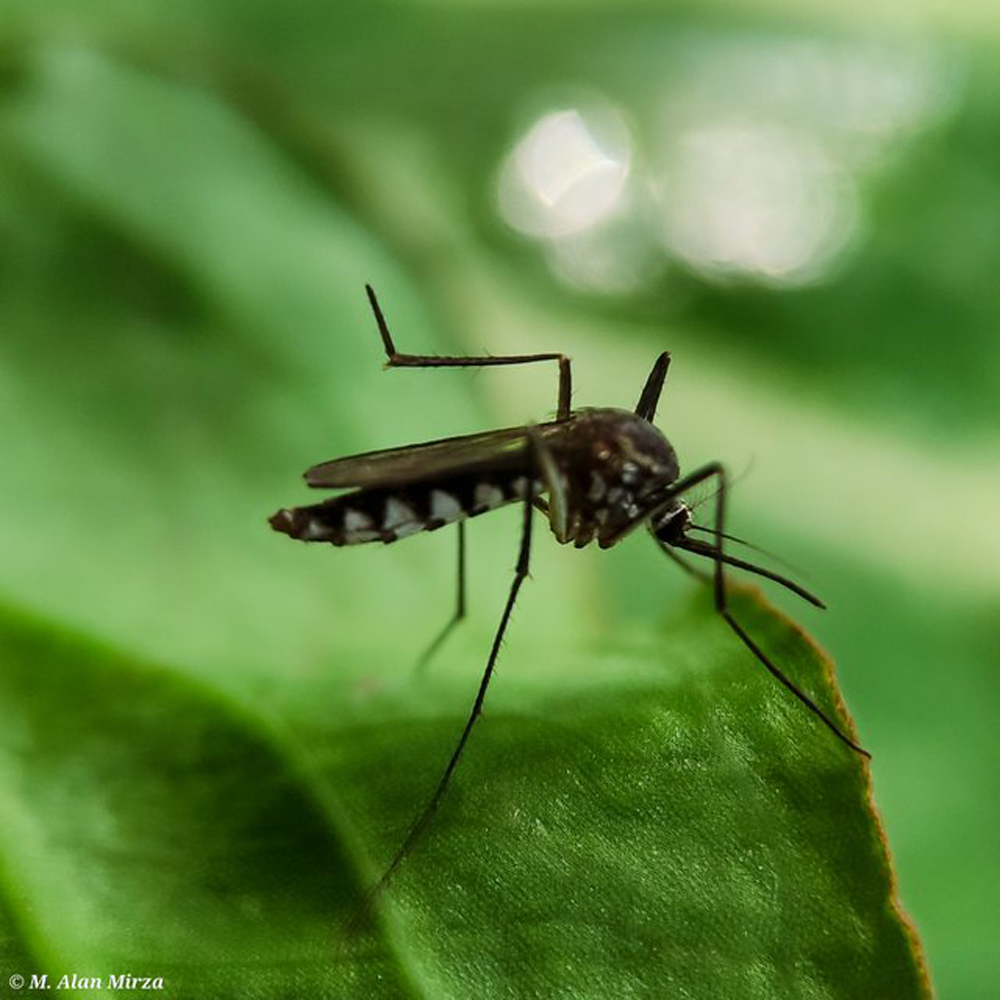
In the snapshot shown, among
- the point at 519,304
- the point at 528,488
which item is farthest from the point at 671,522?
the point at 519,304

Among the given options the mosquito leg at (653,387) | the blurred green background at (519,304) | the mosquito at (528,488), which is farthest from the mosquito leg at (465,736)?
the mosquito leg at (653,387)

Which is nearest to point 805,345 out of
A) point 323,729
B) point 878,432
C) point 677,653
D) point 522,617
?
point 878,432

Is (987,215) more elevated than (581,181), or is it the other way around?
(987,215)

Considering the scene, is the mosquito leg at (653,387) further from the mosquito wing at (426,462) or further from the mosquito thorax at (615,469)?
the mosquito wing at (426,462)

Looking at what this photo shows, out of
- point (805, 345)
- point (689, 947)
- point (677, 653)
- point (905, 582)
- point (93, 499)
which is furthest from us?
point (805, 345)

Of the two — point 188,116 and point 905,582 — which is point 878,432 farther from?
point 188,116

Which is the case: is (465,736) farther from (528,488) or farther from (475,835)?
(528,488)

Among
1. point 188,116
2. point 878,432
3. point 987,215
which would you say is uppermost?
point 987,215

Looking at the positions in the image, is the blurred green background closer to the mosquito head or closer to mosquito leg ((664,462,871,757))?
the mosquito head
